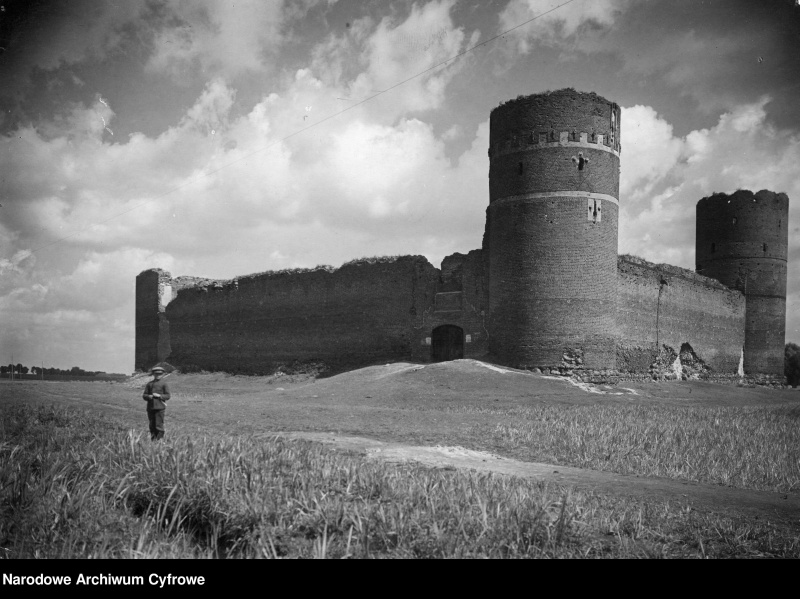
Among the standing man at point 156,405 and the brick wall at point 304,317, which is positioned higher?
the brick wall at point 304,317

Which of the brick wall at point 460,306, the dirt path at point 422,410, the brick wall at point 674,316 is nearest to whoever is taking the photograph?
the dirt path at point 422,410

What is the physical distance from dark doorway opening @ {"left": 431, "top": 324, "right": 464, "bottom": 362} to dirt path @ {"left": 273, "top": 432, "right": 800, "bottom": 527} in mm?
16041

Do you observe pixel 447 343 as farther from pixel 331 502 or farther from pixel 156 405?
pixel 331 502

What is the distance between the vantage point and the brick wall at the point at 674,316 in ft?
90.2

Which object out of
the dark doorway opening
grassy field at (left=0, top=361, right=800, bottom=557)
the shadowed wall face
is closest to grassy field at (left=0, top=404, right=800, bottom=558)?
grassy field at (left=0, top=361, right=800, bottom=557)

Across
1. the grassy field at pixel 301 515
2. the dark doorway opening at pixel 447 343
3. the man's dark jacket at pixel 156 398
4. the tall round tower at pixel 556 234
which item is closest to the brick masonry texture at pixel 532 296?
the tall round tower at pixel 556 234

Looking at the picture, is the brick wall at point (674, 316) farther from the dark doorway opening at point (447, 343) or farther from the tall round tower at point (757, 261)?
the dark doorway opening at point (447, 343)

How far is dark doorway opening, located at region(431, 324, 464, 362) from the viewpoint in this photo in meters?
26.8

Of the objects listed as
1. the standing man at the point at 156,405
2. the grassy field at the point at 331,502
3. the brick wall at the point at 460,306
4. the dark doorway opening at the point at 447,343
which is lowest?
the grassy field at the point at 331,502

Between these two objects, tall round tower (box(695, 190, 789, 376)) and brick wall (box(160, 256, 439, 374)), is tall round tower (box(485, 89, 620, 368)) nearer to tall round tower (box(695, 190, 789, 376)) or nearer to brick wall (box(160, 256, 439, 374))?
brick wall (box(160, 256, 439, 374))

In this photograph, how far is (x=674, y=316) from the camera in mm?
31672

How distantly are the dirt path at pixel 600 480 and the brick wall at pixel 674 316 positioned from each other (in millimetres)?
17519
